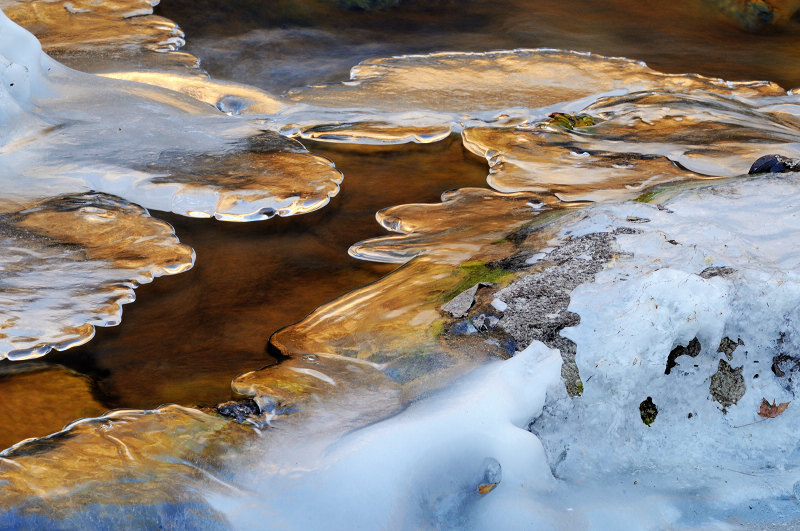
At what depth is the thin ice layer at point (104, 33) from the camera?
473 centimetres

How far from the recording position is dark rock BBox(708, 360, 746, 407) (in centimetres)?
190

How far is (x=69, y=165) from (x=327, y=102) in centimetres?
150

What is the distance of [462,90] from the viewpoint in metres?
4.56

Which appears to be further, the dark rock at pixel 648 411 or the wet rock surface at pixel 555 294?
the wet rock surface at pixel 555 294

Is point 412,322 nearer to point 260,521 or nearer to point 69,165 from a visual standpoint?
point 260,521

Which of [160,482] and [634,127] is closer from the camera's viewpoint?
[160,482]

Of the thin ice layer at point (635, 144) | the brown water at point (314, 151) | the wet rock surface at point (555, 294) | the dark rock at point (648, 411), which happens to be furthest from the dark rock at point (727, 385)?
the thin ice layer at point (635, 144)

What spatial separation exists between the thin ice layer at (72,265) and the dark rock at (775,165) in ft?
6.68

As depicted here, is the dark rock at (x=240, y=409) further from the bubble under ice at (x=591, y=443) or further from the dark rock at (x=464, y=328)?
the dark rock at (x=464, y=328)

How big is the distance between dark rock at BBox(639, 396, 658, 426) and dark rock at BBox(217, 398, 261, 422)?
36.3 inches

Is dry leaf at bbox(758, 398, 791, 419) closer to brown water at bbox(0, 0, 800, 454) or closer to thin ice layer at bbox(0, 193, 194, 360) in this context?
brown water at bbox(0, 0, 800, 454)

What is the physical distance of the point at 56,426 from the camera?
204 centimetres

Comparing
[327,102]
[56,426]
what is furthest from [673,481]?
[327,102]

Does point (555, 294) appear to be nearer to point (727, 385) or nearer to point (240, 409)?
point (727, 385)
